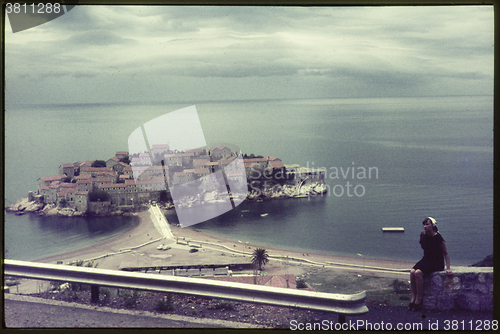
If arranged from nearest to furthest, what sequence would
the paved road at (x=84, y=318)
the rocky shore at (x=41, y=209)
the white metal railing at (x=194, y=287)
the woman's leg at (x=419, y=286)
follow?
1. the white metal railing at (x=194, y=287)
2. the paved road at (x=84, y=318)
3. the woman's leg at (x=419, y=286)
4. the rocky shore at (x=41, y=209)

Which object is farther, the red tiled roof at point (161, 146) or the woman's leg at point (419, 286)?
Result: the red tiled roof at point (161, 146)

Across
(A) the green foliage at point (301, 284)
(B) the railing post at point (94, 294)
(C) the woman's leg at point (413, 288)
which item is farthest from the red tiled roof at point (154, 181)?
(C) the woman's leg at point (413, 288)

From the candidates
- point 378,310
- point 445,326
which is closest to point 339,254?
point 378,310

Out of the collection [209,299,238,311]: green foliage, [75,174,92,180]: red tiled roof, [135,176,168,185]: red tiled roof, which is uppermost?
[75,174,92,180]: red tiled roof

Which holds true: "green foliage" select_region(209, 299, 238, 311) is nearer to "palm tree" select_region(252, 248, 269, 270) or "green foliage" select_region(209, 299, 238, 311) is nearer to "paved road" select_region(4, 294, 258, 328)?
"paved road" select_region(4, 294, 258, 328)

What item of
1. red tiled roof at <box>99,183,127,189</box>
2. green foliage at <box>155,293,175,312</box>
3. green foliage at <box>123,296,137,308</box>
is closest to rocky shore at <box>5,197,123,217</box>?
red tiled roof at <box>99,183,127,189</box>

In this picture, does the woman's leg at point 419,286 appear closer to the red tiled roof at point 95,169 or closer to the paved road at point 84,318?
the paved road at point 84,318

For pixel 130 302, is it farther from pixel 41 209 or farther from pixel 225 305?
pixel 41 209
